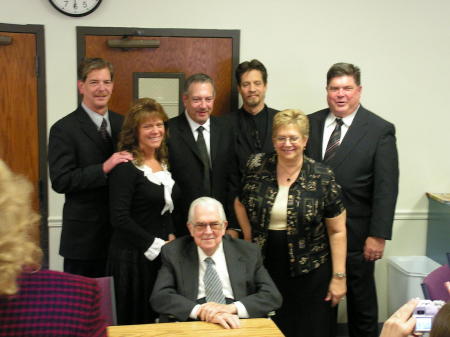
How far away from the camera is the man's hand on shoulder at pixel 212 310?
2.09 meters

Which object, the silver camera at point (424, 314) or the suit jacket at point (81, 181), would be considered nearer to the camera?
the silver camera at point (424, 314)

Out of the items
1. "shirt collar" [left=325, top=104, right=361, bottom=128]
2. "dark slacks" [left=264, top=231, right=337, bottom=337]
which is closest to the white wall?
"shirt collar" [left=325, top=104, right=361, bottom=128]

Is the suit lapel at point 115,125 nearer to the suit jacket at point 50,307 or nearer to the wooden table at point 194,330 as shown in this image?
the wooden table at point 194,330

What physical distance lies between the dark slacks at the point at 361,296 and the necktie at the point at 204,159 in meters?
0.90

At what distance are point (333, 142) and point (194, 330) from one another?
149 cm

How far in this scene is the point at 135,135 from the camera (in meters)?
2.64

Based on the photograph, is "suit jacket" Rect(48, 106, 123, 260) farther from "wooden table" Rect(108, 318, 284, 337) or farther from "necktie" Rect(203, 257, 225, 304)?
"wooden table" Rect(108, 318, 284, 337)

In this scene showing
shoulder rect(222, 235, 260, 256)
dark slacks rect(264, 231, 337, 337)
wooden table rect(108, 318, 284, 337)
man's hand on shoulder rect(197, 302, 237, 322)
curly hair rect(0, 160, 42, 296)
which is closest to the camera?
curly hair rect(0, 160, 42, 296)

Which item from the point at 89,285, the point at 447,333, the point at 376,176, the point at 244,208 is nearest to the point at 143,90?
the point at 244,208

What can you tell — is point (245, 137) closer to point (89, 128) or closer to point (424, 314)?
point (89, 128)

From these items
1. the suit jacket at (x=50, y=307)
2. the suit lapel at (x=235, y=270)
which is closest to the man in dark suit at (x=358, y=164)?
the suit lapel at (x=235, y=270)

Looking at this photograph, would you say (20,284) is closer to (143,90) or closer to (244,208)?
(244,208)

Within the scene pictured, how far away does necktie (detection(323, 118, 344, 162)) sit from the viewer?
300 cm

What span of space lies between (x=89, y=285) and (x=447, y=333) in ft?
2.42
